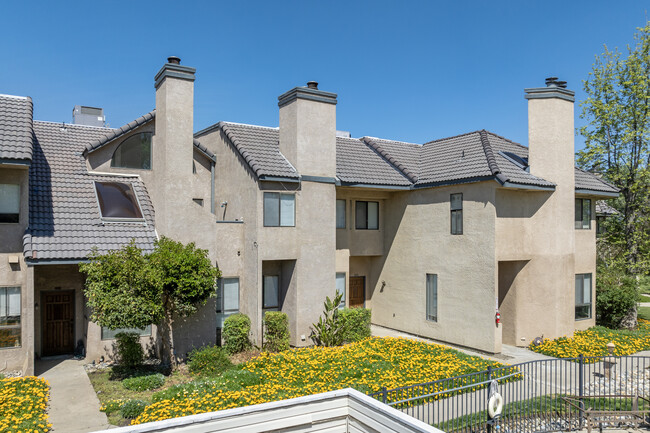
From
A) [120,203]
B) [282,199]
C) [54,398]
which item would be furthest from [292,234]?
[54,398]

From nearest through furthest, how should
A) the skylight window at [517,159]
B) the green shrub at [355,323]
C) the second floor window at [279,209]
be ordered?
the second floor window at [279,209]
the green shrub at [355,323]
the skylight window at [517,159]

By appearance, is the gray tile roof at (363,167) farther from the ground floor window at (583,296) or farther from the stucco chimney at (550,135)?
the ground floor window at (583,296)

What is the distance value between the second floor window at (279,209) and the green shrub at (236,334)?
3387mm

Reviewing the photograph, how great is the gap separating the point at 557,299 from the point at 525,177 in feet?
16.1

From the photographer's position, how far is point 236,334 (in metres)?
15.9

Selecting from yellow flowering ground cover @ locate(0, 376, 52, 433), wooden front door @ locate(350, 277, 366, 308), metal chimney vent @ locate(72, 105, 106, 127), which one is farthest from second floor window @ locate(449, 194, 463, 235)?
metal chimney vent @ locate(72, 105, 106, 127)

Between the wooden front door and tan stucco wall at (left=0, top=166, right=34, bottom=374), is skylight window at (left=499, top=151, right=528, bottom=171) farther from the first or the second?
tan stucco wall at (left=0, top=166, right=34, bottom=374)

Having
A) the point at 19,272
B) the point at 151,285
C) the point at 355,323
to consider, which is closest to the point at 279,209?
the point at 355,323

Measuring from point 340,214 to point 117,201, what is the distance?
8.95 m

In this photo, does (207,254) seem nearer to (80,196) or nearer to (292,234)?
(292,234)

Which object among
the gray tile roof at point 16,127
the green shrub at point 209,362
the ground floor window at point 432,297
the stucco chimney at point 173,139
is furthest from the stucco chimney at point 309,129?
the gray tile roof at point 16,127

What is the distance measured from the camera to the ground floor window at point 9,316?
1324 centimetres

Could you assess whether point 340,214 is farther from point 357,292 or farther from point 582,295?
point 582,295

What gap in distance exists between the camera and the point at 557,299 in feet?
59.9
